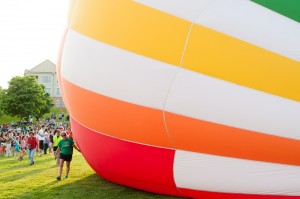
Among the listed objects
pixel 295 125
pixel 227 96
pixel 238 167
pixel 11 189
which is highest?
pixel 227 96

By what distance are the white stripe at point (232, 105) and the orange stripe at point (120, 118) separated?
0.46 metres

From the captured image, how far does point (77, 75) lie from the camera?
268 inches

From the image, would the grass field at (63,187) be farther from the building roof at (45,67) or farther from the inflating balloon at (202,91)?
the building roof at (45,67)

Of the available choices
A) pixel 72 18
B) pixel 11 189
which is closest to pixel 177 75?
pixel 72 18

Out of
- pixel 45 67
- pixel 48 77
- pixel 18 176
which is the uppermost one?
pixel 45 67

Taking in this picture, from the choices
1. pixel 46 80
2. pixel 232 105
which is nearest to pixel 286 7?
pixel 232 105

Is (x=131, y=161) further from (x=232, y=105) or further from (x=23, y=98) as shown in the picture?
(x=23, y=98)

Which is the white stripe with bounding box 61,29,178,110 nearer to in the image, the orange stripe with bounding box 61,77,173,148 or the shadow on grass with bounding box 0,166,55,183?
the orange stripe with bounding box 61,77,173,148

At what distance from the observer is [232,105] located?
5.03 metres

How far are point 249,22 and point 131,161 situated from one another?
2.85 meters

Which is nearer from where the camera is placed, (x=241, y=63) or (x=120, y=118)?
(x=241, y=63)

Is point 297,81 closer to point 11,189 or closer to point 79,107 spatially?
point 79,107

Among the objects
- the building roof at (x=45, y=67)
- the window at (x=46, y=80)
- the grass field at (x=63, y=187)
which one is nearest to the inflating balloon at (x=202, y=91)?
the grass field at (x=63, y=187)

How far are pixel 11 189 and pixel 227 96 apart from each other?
5.56m
